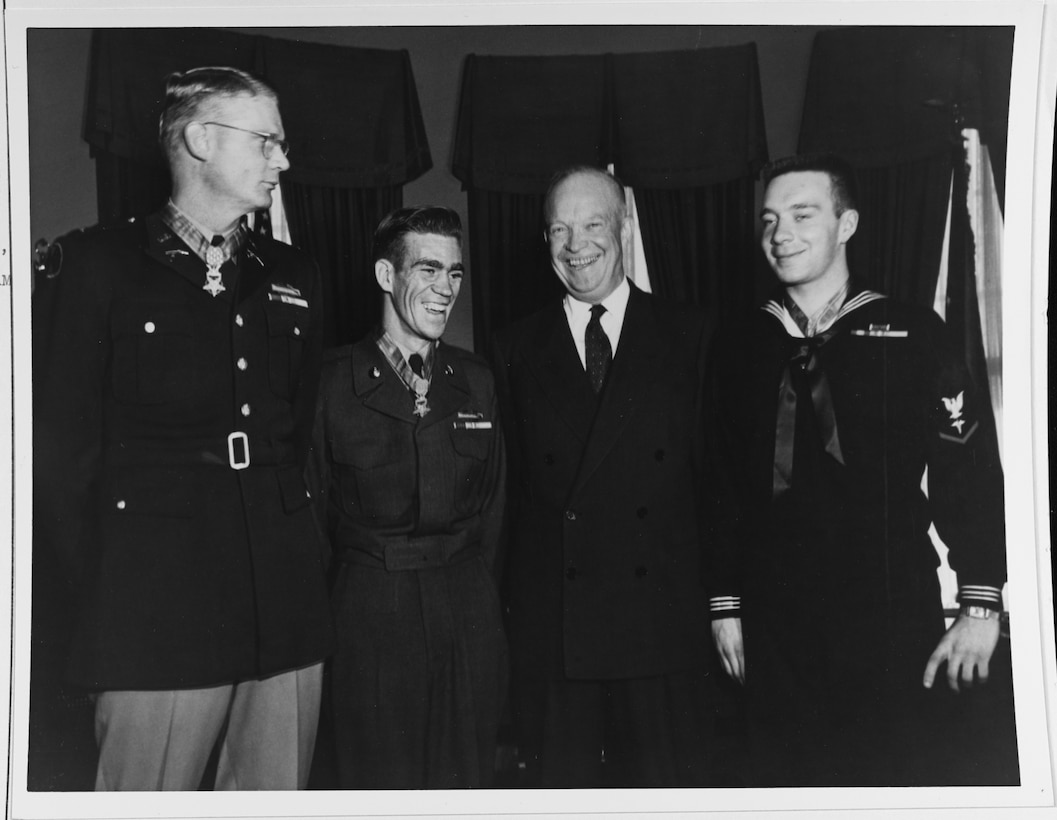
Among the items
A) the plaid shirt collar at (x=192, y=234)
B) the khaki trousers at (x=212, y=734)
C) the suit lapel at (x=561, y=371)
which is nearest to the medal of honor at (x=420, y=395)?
the suit lapel at (x=561, y=371)

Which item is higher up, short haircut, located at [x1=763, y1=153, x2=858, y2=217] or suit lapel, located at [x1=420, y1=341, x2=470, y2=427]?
short haircut, located at [x1=763, y1=153, x2=858, y2=217]

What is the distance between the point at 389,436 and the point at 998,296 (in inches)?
48.8

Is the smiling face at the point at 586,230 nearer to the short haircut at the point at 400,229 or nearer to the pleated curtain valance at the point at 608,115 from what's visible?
the pleated curtain valance at the point at 608,115

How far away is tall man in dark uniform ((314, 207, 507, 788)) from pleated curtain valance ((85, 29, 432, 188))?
0.14 metres

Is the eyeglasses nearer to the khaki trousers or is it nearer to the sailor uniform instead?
the sailor uniform

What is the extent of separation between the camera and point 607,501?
6.42 ft

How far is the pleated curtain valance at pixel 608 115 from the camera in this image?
1.96 metres

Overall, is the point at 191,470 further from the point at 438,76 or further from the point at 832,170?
the point at 832,170

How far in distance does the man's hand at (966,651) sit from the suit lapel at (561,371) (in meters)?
0.83

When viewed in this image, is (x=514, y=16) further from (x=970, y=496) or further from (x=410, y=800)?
(x=410, y=800)

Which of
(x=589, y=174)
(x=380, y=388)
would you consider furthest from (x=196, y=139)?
(x=589, y=174)

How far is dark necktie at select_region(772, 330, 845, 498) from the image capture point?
6.48ft

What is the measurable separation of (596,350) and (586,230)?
236 millimetres

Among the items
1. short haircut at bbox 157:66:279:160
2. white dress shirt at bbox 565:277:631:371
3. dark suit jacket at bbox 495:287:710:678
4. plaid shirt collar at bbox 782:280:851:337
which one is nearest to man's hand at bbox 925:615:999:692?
dark suit jacket at bbox 495:287:710:678
